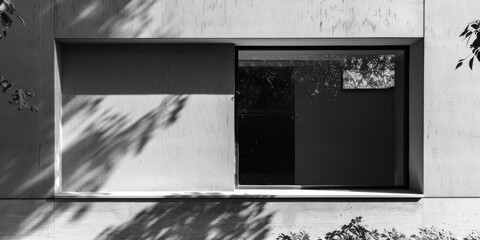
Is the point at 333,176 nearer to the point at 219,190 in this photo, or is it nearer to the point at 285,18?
the point at 219,190

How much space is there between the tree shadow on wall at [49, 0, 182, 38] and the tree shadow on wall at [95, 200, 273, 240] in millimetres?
2104

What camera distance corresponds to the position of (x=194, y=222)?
23.2 ft

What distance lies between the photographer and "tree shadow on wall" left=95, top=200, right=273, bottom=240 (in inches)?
278

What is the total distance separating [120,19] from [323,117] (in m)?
2.85

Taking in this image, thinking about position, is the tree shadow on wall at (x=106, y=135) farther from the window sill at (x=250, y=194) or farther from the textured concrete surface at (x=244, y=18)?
the textured concrete surface at (x=244, y=18)

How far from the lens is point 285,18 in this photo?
7020 millimetres

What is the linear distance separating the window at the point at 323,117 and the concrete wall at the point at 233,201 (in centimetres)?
56

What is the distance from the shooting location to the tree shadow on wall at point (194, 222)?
7.06 meters

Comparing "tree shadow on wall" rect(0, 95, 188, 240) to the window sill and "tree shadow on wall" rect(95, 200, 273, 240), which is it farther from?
"tree shadow on wall" rect(95, 200, 273, 240)

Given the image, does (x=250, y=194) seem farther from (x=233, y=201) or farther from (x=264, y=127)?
(x=264, y=127)

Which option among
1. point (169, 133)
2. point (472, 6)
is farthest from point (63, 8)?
point (472, 6)

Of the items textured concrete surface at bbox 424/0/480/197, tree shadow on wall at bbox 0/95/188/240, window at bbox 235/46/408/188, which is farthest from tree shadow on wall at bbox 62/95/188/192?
textured concrete surface at bbox 424/0/480/197

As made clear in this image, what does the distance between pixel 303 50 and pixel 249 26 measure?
967mm

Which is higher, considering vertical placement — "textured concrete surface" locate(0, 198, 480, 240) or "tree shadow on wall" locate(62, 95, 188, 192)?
"tree shadow on wall" locate(62, 95, 188, 192)
